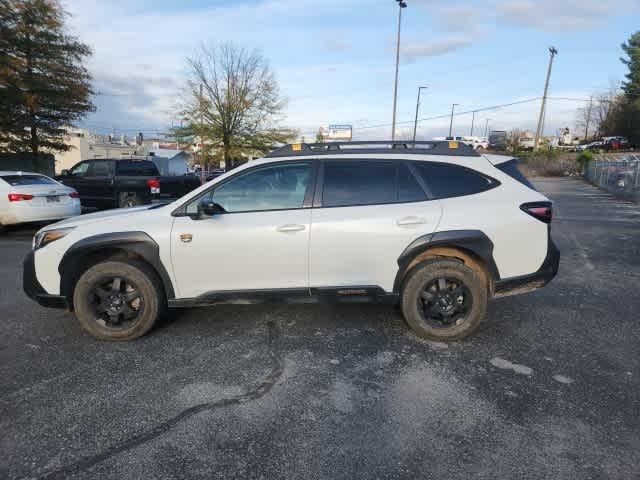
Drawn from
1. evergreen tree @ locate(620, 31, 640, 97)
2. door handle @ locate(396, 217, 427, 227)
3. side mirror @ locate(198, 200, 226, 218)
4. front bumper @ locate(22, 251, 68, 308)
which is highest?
evergreen tree @ locate(620, 31, 640, 97)

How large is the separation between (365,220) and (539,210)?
1.59 m

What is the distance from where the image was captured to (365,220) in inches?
150

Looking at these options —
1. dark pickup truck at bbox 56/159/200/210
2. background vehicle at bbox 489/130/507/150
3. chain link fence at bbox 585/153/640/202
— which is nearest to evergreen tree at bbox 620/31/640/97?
background vehicle at bbox 489/130/507/150

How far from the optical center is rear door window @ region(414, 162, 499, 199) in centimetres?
396

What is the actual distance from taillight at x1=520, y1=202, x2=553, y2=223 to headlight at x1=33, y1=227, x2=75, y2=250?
13.6 ft

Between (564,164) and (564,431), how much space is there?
3866 centimetres

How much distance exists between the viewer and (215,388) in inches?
124

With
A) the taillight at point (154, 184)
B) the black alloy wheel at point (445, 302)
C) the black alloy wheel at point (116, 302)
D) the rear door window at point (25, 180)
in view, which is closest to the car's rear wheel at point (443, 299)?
the black alloy wheel at point (445, 302)

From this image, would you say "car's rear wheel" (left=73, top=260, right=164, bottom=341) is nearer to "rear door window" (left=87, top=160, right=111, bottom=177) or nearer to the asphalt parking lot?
the asphalt parking lot

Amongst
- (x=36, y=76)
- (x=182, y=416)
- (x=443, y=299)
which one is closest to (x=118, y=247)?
(x=182, y=416)

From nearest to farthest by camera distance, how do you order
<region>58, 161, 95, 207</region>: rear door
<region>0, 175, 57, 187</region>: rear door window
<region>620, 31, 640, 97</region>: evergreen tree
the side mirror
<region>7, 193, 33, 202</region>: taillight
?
the side mirror → <region>7, 193, 33, 202</region>: taillight → <region>0, 175, 57, 187</region>: rear door window → <region>58, 161, 95, 207</region>: rear door → <region>620, 31, 640, 97</region>: evergreen tree

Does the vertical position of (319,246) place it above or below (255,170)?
below

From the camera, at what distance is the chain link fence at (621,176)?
1678 cm

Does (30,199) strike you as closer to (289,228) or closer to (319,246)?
(289,228)
